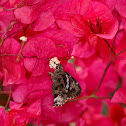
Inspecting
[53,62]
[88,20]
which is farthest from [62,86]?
[88,20]

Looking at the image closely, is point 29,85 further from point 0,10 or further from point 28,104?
point 0,10

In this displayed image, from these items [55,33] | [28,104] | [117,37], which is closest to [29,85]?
[28,104]

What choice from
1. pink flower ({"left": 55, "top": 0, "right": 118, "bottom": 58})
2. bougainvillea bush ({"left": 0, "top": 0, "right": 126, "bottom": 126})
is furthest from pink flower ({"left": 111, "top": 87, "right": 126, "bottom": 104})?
pink flower ({"left": 55, "top": 0, "right": 118, "bottom": 58})

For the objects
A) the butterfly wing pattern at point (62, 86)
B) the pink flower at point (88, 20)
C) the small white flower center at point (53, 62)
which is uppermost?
the pink flower at point (88, 20)

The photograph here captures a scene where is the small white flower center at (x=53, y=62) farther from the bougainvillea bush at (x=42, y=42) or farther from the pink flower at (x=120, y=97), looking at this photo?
the pink flower at (x=120, y=97)

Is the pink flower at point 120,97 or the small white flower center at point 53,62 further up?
the small white flower center at point 53,62

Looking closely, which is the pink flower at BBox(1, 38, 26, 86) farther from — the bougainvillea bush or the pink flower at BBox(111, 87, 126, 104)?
the pink flower at BBox(111, 87, 126, 104)

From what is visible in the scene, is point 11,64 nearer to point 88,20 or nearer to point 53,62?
point 53,62

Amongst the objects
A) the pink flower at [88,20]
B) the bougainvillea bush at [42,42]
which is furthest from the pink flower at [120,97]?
the pink flower at [88,20]
